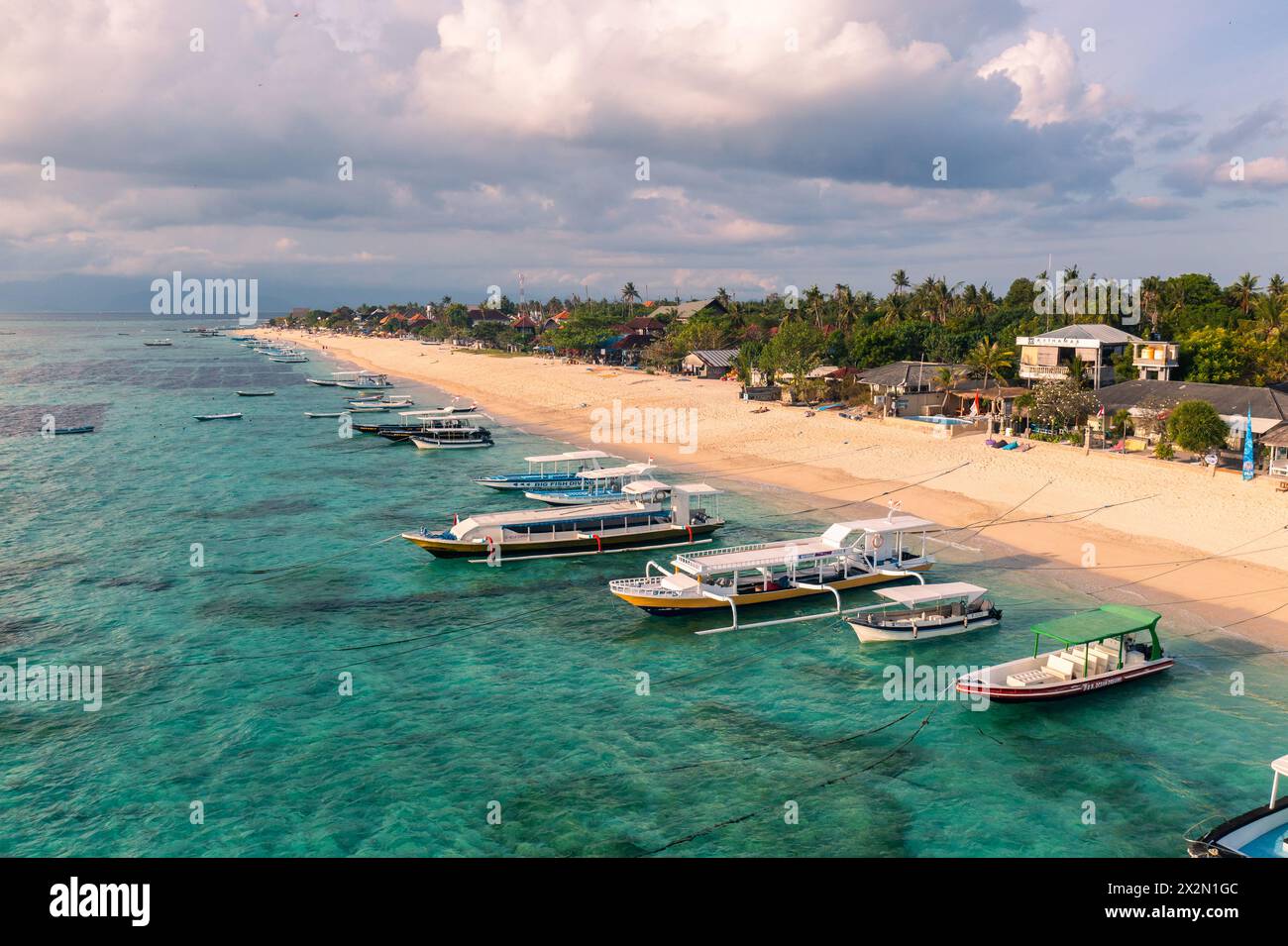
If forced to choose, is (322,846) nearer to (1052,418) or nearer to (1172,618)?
(1172,618)

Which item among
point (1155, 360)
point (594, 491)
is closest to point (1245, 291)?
point (1155, 360)

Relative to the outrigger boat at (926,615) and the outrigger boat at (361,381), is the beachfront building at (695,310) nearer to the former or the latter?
the outrigger boat at (361,381)

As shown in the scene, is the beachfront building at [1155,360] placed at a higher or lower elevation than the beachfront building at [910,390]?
higher


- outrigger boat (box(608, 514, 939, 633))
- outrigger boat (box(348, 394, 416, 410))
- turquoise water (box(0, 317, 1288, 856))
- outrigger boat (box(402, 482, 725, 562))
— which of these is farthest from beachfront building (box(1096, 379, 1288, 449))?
outrigger boat (box(348, 394, 416, 410))

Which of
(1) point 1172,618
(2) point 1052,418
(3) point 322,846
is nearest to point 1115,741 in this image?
(1) point 1172,618

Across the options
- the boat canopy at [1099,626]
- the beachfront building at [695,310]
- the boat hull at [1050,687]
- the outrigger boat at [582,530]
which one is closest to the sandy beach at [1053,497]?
the boat canopy at [1099,626]

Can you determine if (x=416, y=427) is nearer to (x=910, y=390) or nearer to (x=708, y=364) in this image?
(x=708, y=364)

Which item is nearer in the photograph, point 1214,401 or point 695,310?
point 1214,401
